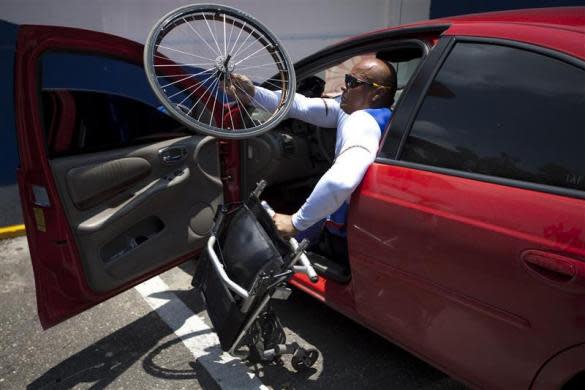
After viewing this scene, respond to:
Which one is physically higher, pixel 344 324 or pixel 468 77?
pixel 468 77

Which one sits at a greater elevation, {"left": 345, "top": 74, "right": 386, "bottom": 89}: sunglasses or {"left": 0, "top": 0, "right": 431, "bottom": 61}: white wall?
{"left": 0, "top": 0, "right": 431, "bottom": 61}: white wall

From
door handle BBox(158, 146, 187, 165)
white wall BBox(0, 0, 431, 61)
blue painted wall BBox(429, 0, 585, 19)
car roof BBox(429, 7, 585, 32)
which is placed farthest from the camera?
blue painted wall BBox(429, 0, 585, 19)

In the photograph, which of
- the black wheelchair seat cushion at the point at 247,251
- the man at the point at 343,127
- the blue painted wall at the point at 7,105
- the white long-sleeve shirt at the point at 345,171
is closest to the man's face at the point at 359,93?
the man at the point at 343,127

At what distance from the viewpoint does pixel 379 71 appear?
2.23 metres

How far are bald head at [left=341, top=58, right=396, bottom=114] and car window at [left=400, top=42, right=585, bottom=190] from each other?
0.41m

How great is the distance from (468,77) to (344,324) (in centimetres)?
164

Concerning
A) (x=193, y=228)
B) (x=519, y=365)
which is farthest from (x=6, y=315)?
(x=519, y=365)

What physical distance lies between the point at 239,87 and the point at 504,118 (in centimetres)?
139

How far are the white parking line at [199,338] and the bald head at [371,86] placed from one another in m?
1.49

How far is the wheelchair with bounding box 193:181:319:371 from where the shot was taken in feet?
6.07

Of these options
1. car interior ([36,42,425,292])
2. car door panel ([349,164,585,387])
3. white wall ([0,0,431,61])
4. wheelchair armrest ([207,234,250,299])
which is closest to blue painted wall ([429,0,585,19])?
white wall ([0,0,431,61])

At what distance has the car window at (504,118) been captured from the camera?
4.84 ft

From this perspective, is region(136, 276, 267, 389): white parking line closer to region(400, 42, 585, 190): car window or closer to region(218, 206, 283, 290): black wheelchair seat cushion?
region(218, 206, 283, 290): black wheelchair seat cushion

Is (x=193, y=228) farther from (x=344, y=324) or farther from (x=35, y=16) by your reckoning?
(x=35, y=16)
